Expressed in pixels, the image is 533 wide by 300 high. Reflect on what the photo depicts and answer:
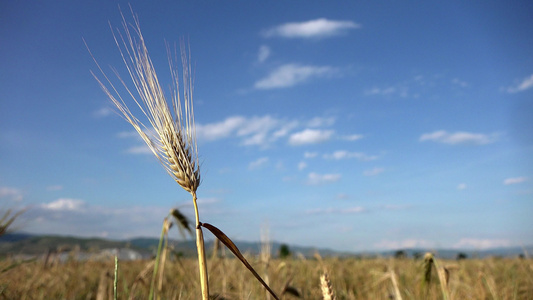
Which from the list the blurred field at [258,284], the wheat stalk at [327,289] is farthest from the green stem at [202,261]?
the blurred field at [258,284]

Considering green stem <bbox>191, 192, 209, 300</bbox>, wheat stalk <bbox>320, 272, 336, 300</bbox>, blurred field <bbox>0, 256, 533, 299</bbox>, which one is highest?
green stem <bbox>191, 192, 209, 300</bbox>

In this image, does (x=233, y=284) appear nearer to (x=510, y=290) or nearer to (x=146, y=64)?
(x=510, y=290)

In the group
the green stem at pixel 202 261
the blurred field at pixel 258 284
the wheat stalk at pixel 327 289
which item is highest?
the green stem at pixel 202 261

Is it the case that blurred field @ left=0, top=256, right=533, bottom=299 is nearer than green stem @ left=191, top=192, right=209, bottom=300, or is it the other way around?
green stem @ left=191, top=192, right=209, bottom=300

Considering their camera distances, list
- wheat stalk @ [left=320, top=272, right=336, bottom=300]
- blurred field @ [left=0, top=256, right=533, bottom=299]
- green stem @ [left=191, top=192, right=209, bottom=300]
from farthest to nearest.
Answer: blurred field @ [left=0, top=256, right=533, bottom=299] < wheat stalk @ [left=320, top=272, right=336, bottom=300] < green stem @ [left=191, top=192, right=209, bottom=300]

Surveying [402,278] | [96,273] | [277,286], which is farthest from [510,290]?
[96,273]

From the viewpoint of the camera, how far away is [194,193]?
1147 mm

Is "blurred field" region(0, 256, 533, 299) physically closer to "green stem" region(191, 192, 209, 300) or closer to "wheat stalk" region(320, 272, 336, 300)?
"wheat stalk" region(320, 272, 336, 300)

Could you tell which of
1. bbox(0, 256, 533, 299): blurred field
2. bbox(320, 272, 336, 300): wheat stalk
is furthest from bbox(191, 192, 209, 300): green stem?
bbox(0, 256, 533, 299): blurred field

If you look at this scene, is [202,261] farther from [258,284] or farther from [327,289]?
[258,284]

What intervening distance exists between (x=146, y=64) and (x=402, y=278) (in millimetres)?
5353

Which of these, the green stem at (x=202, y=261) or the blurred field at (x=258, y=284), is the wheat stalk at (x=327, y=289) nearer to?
the green stem at (x=202, y=261)

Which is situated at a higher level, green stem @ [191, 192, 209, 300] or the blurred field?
green stem @ [191, 192, 209, 300]

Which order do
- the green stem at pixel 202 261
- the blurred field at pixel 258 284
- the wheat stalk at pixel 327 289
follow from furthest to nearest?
the blurred field at pixel 258 284
the wheat stalk at pixel 327 289
the green stem at pixel 202 261
